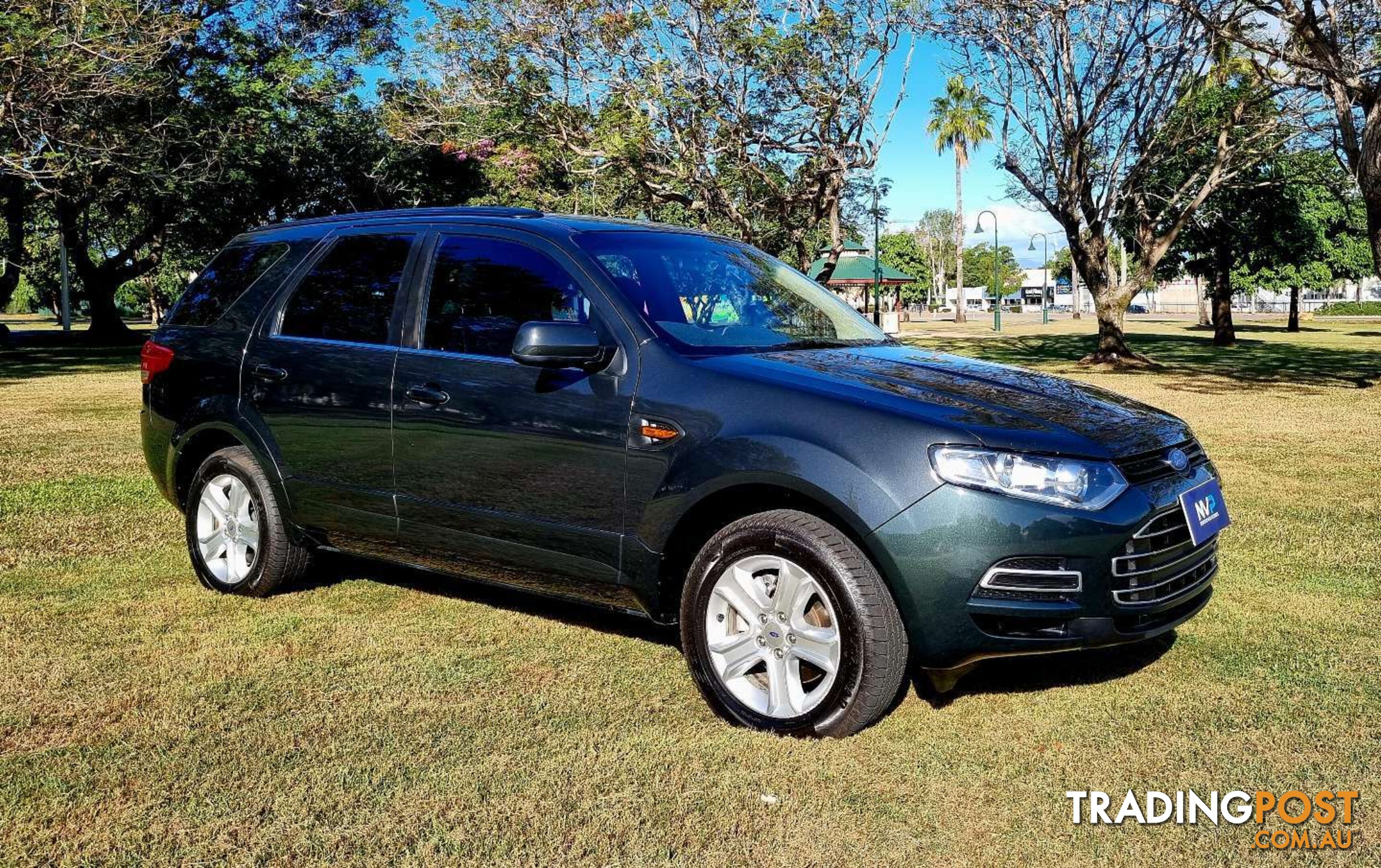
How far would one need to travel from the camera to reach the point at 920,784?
3361 millimetres

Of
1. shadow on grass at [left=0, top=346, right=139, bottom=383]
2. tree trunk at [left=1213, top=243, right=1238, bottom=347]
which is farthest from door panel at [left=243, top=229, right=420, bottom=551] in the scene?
tree trunk at [left=1213, top=243, right=1238, bottom=347]

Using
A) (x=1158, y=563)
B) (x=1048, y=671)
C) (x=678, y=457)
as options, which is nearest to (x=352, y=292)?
(x=678, y=457)

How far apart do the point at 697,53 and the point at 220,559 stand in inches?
768

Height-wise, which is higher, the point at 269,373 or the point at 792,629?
the point at 269,373

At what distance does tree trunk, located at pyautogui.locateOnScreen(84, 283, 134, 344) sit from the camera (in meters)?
Answer: 35.3

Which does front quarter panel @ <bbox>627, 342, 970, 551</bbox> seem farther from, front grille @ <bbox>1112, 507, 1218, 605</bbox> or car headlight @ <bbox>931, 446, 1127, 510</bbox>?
front grille @ <bbox>1112, 507, 1218, 605</bbox>

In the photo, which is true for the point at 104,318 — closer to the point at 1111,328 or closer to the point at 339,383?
the point at 1111,328

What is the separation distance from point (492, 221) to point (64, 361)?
2583cm

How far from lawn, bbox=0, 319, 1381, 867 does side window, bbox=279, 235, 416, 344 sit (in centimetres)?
129

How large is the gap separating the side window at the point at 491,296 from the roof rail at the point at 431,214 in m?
0.16

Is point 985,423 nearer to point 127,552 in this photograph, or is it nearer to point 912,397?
point 912,397

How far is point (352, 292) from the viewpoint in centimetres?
500

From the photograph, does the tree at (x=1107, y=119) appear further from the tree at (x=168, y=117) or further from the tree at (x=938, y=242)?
the tree at (x=938, y=242)

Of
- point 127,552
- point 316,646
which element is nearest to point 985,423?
point 316,646
